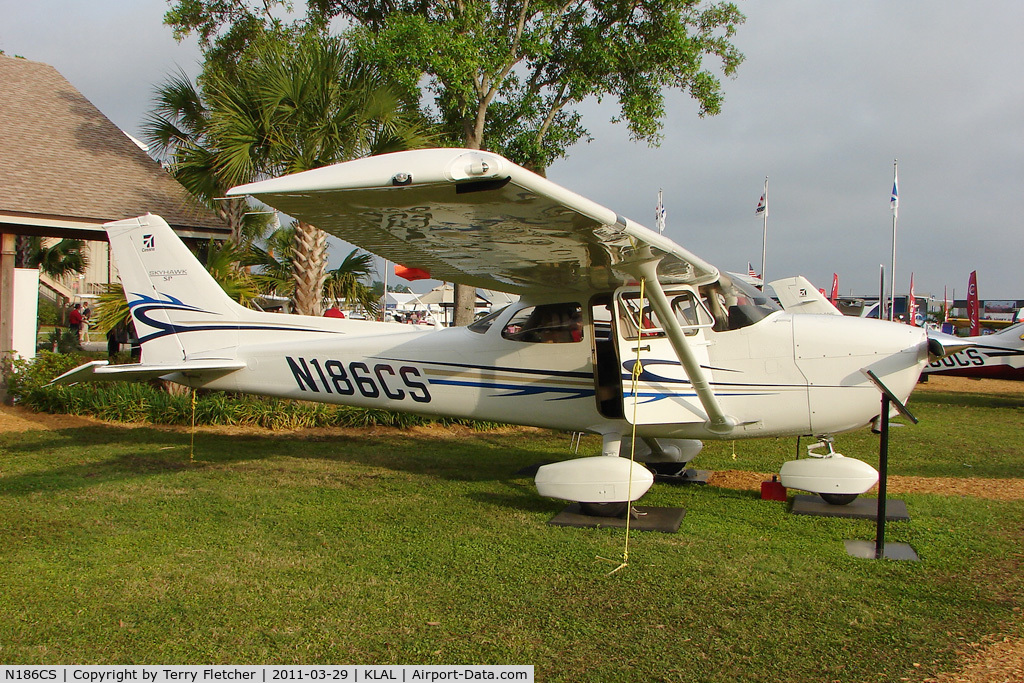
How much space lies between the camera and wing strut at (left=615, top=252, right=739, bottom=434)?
5.39m

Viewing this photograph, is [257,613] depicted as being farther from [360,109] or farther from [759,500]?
[360,109]

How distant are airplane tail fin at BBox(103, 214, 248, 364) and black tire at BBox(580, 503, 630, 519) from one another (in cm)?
433

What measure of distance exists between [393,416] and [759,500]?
6.10 m

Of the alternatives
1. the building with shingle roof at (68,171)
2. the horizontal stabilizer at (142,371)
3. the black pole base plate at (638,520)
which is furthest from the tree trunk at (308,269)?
the black pole base plate at (638,520)

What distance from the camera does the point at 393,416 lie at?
1120 centimetres

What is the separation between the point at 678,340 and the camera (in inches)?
228

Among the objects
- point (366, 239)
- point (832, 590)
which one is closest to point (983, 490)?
point (832, 590)

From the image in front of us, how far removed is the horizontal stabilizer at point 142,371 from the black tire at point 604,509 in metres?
4.04

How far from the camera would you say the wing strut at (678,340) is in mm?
5387

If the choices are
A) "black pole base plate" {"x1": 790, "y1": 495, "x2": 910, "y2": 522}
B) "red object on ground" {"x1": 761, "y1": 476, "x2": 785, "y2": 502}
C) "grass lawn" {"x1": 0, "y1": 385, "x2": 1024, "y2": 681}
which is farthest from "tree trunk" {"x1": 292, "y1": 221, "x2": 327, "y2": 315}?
"black pole base plate" {"x1": 790, "y1": 495, "x2": 910, "y2": 522}

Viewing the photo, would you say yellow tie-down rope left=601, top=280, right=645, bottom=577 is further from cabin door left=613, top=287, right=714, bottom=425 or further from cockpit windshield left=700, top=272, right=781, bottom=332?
cockpit windshield left=700, top=272, right=781, bottom=332

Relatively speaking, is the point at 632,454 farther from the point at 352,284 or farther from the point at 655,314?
the point at 352,284

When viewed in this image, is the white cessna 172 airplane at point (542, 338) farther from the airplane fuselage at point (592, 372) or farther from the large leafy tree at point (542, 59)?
the large leafy tree at point (542, 59)

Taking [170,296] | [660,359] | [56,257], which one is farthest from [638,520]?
[56,257]
